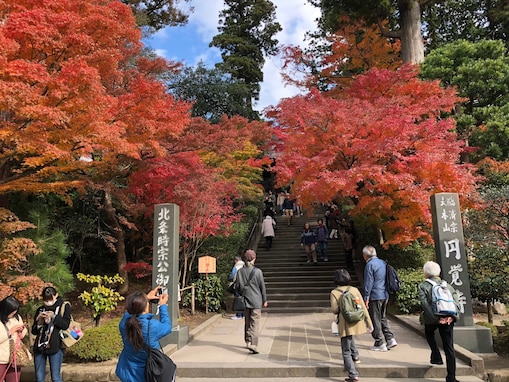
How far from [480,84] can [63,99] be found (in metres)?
11.5

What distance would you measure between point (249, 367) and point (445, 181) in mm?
6229

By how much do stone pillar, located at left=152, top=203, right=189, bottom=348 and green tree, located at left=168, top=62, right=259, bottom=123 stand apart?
15.3 metres

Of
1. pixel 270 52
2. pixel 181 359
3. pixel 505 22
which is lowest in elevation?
pixel 181 359

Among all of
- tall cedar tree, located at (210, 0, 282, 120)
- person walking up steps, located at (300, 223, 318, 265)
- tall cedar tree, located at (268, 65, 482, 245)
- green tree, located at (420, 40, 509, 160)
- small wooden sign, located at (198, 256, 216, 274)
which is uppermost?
tall cedar tree, located at (210, 0, 282, 120)

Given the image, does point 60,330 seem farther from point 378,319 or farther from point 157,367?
point 378,319

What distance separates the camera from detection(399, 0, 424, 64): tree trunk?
44.5 ft

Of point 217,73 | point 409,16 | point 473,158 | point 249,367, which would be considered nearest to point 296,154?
point 249,367

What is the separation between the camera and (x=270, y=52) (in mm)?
29375

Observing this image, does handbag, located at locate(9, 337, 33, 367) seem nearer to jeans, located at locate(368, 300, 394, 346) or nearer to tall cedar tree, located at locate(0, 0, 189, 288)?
tall cedar tree, located at locate(0, 0, 189, 288)

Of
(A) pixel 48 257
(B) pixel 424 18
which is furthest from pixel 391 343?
(B) pixel 424 18

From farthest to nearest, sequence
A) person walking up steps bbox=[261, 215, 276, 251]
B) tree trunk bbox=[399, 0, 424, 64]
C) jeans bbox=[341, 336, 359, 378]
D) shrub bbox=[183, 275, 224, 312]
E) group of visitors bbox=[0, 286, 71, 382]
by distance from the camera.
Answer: person walking up steps bbox=[261, 215, 276, 251] → tree trunk bbox=[399, 0, 424, 64] → shrub bbox=[183, 275, 224, 312] → jeans bbox=[341, 336, 359, 378] → group of visitors bbox=[0, 286, 71, 382]

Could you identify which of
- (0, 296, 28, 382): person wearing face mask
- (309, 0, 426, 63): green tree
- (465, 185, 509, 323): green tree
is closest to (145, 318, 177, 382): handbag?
(0, 296, 28, 382): person wearing face mask

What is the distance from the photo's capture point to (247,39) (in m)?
28.8

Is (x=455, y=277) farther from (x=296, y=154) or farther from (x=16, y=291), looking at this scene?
(x=16, y=291)
